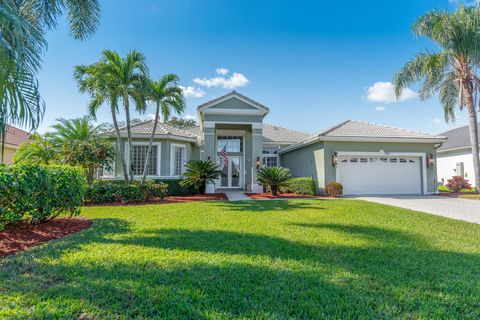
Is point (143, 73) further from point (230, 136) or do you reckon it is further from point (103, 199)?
point (230, 136)

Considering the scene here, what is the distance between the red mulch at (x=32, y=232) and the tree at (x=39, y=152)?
8021mm

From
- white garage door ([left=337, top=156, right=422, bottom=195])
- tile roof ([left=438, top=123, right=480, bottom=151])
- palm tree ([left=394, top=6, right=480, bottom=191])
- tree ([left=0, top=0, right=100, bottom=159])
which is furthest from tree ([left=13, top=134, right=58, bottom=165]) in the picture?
tile roof ([left=438, top=123, right=480, bottom=151])

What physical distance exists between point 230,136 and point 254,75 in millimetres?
5009

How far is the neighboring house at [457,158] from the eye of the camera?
2314cm

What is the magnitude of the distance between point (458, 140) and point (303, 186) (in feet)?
66.7

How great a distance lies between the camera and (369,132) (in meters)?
16.8

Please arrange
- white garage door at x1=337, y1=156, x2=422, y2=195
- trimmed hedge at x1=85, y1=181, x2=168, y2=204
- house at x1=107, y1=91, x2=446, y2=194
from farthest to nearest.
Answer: white garage door at x1=337, y1=156, x2=422, y2=195
house at x1=107, y1=91, x2=446, y2=194
trimmed hedge at x1=85, y1=181, x2=168, y2=204

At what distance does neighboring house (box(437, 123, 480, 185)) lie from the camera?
23141 mm

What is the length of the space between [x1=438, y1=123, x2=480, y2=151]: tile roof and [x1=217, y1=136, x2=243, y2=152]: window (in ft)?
68.3

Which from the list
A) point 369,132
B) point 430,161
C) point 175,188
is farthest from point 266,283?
point 430,161

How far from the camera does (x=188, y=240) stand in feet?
19.1

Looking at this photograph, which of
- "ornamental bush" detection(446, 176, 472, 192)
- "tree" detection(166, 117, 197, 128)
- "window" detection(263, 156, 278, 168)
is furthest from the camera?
"tree" detection(166, 117, 197, 128)

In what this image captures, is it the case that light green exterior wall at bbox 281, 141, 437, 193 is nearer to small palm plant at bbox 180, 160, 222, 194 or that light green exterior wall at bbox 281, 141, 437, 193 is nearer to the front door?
the front door

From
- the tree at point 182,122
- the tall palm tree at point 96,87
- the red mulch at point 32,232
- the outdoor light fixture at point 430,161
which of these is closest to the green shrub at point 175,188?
the tall palm tree at point 96,87
